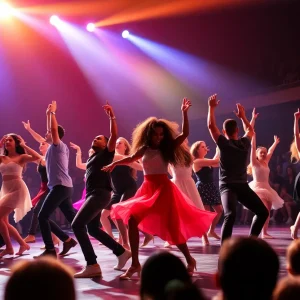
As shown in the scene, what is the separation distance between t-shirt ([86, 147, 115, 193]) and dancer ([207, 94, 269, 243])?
1.12 meters

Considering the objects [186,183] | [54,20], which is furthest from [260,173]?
[54,20]

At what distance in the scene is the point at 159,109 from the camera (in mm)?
16406

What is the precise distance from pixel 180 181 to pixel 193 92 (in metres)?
9.16

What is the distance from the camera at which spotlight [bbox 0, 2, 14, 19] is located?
11548 millimetres

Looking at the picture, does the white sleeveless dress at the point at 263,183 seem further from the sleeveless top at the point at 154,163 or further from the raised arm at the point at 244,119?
the sleeveless top at the point at 154,163

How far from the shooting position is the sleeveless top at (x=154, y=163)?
5051mm

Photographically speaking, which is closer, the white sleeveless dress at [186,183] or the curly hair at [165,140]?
the curly hair at [165,140]

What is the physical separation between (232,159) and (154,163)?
95 centimetres

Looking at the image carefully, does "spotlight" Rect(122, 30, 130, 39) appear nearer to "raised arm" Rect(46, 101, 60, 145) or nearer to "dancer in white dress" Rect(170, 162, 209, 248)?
"dancer in white dress" Rect(170, 162, 209, 248)

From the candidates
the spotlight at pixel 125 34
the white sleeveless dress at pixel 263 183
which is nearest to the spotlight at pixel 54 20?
the spotlight at pixel 125 34

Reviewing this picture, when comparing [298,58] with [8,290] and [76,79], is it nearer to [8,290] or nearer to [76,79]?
[76,79]

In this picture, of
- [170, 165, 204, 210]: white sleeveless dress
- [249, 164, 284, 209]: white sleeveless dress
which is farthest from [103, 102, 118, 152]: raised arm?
[249, 164, 284, 209]: white sleeveless dress

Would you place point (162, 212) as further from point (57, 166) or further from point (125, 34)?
point (125, 34)

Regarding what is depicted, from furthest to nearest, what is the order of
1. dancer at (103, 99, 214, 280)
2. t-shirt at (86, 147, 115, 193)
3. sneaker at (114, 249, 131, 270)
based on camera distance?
1. sneaker at (114, 249, 131, 270)
2. t-shirt at (86, 147, 115, 193)
3. dancer at (103, 99, 214, 280)
